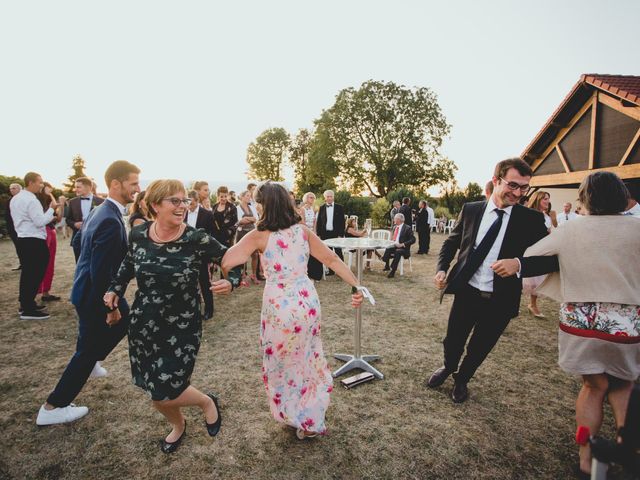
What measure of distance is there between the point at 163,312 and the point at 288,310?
2.77 feet

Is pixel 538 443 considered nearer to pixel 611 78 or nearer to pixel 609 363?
pixel 609 363

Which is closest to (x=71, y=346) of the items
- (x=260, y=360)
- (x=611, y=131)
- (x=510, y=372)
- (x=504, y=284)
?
(x=260, y=360)

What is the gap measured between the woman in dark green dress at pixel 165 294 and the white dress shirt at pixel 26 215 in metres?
4.23

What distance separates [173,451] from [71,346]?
2.82 metres

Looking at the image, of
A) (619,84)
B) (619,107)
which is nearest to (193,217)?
(619,107)

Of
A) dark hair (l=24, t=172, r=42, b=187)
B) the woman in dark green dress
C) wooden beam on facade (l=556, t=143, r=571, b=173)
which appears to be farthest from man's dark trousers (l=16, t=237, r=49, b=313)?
wooden beam on facade (l=556, t=143, r=571, b=173)

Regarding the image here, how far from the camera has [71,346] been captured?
4.26 metres

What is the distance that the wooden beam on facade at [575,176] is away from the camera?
8.07m

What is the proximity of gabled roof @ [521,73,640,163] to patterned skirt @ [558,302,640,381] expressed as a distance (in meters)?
8.50

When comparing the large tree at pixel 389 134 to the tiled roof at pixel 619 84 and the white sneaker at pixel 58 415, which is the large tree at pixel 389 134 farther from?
the white sneaker at pixel 58 415

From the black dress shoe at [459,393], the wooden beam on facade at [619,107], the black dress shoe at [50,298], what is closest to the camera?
the black dress shoe at [459,393]

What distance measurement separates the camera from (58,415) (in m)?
2.74

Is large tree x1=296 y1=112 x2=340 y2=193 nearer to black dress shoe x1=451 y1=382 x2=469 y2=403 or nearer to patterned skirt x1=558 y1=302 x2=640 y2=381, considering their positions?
black dress shoe x1=451 y1=382 x2=469 y2=403

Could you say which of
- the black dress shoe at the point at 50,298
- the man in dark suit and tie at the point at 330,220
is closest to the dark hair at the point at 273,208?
the man in dark suit and tie at the point at 330,220
